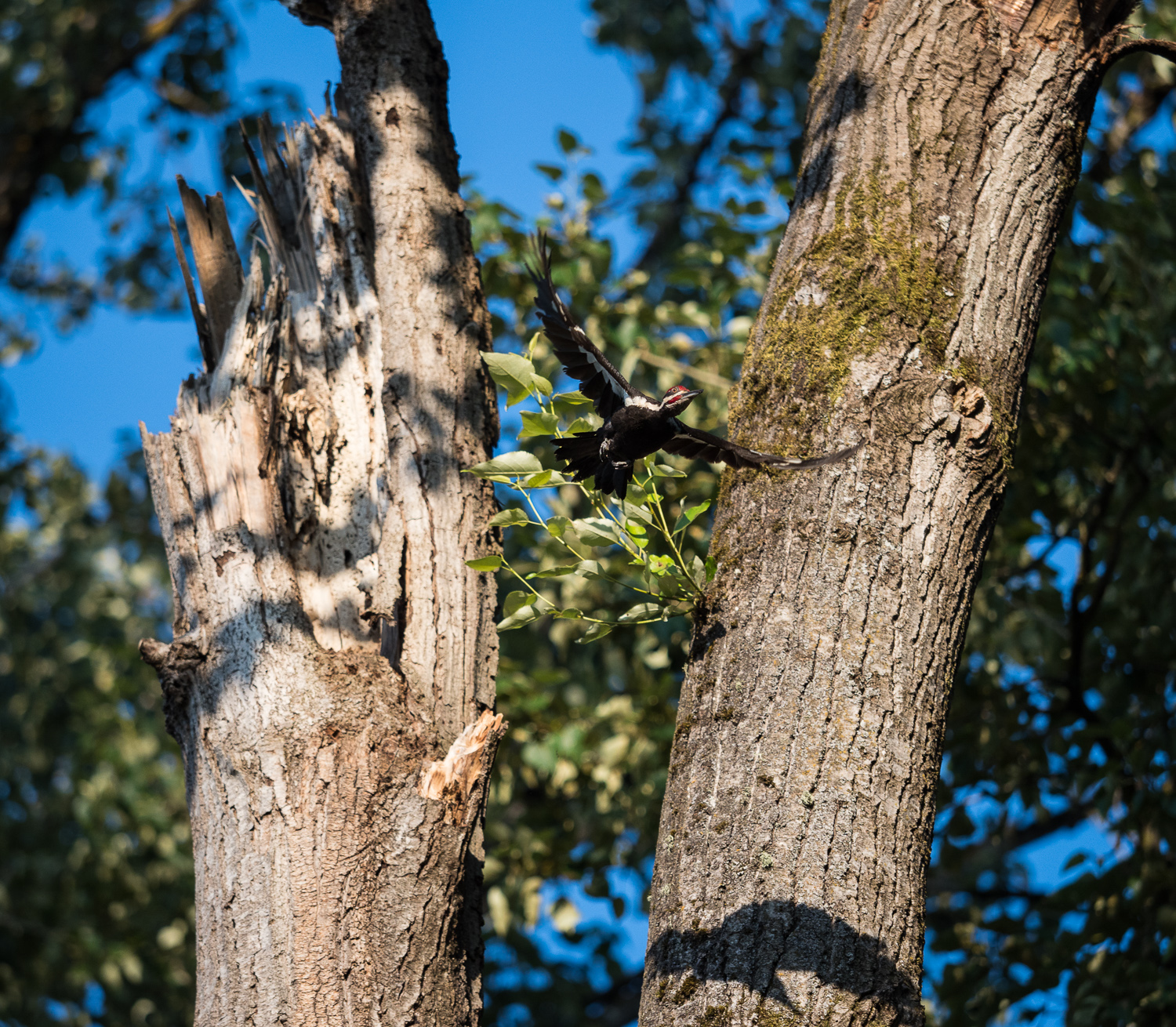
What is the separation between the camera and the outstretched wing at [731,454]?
60.6 inches

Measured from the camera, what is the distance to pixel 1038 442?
3.62 m

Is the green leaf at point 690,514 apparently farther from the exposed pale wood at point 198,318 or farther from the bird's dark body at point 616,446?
the exposed pale wood at point 198,318

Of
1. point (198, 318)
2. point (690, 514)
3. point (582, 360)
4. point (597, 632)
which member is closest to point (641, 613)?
point (597, 632)

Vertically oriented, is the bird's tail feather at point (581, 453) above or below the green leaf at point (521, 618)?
above

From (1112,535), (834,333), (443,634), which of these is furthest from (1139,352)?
(443,634)

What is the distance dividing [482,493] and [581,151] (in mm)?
2155

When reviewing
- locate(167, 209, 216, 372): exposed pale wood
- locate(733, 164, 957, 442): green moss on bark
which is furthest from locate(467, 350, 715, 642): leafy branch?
locate(167, 209, 216, 372): exposed pale wood

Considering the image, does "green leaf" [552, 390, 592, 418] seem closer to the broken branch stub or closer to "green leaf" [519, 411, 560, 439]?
"green leaf" [519, 411, 560, 439]

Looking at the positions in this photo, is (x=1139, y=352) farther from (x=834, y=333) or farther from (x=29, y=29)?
(x=29, y=29)

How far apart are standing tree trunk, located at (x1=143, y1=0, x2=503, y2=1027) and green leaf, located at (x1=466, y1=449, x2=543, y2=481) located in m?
0.22

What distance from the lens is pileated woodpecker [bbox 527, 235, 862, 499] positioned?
5.85 ft

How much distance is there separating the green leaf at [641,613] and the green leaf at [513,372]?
41 centimetres

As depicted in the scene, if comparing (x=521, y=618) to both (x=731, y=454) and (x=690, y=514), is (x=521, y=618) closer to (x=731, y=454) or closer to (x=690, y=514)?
(x=690, y=514)

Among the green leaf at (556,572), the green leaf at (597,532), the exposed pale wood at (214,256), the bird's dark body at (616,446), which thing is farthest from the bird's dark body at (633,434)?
the exposed pale wood at (214,256)
